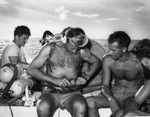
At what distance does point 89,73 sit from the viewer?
13.8 ft

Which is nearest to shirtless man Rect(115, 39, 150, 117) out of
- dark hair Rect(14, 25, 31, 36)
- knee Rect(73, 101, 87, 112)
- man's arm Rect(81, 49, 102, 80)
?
knee Rect(73, 101, 87, 112)

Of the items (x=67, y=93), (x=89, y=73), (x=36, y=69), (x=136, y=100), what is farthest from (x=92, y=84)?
(x=136, y=100)

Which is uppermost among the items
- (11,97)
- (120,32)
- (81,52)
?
(120,32)

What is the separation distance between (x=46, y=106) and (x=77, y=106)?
0.42 meters

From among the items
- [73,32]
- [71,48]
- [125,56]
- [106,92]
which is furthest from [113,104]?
[73,32]

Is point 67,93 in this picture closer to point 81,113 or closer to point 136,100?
point 81,113

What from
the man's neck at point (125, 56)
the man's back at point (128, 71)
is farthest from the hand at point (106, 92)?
the man's neck at point (125, 56)

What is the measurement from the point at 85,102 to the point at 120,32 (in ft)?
3.90

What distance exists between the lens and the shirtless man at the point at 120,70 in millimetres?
3965

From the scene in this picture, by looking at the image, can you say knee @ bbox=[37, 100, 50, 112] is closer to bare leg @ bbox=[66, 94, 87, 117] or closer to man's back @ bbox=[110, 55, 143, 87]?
bare leg @ bbox=[66, 94, 87, 117]

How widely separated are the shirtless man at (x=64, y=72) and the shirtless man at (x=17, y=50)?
1437 mm

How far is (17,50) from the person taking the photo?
5.47 meters

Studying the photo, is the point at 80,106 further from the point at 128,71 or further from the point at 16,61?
the point at 16,61

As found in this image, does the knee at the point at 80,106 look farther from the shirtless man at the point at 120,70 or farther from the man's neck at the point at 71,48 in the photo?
the man's neck at the point at 71,48
